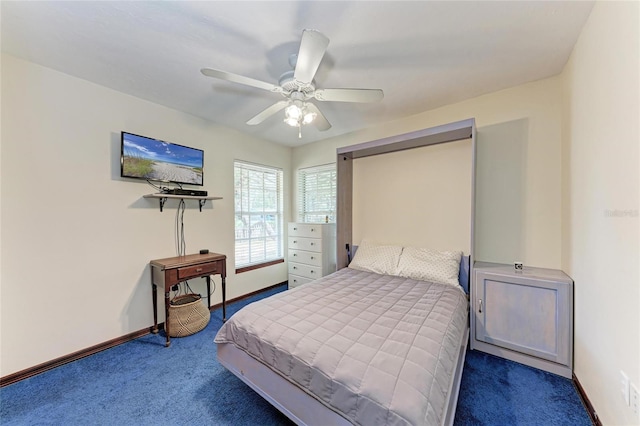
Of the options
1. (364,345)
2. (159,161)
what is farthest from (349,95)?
(159,161)

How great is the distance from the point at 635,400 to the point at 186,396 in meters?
2.53

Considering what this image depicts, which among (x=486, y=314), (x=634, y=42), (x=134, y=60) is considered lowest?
(x=486, y=314)

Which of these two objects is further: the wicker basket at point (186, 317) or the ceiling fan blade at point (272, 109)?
the wicker basket at point (186, 317)

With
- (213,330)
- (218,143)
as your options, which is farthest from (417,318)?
(218,143)

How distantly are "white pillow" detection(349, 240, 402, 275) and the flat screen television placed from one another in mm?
2257

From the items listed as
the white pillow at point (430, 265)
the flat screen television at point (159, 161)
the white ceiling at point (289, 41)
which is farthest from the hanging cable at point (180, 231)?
the white pillow at point (430, 265)

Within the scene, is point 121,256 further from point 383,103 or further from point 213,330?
point 383,103

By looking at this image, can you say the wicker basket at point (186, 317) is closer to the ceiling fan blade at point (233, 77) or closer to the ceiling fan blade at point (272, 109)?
the ceiling fan blade at point (272, 109)

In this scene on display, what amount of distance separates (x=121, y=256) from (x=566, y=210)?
4.19 metres

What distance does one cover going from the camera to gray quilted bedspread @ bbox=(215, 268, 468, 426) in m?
1.07

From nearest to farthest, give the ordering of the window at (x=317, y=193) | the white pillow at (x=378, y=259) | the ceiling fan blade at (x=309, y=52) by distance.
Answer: the ceiling fan blade at (x=309, y=52) < the white pillow at (x=378, y=259) < the window at (x=317, y=193)

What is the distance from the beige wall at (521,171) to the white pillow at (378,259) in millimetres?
877

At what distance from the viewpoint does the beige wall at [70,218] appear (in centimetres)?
188

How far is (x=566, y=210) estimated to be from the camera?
2037 millimetres
